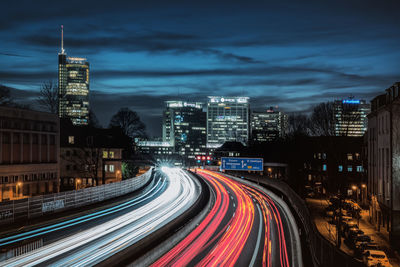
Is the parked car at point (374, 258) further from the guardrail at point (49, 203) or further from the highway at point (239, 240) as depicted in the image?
the guardrail at point (49, 203)

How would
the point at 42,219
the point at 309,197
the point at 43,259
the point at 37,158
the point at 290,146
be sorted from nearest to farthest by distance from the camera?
the point at 43,259
the point at 42,219
the point at 37,158
the point at 309,197
the point at 290,146

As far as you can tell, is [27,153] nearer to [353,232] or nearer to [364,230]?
[353,232]

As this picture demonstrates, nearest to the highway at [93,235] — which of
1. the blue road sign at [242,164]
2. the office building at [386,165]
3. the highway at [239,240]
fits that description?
the highway at [239,240]

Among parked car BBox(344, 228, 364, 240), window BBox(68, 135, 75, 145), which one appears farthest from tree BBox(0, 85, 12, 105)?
parked car BBox(344, 228, 364, 240)

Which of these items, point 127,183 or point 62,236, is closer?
point 62,236

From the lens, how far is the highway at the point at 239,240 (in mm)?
23297

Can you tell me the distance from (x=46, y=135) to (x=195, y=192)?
21.3m

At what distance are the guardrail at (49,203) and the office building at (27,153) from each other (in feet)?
43.3

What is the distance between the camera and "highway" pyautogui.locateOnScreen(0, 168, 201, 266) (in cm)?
1988

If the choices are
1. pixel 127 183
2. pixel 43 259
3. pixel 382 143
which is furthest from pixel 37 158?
pixel 382 143

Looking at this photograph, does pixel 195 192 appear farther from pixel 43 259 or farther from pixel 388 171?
pixel 43 259

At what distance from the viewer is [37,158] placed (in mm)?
50906

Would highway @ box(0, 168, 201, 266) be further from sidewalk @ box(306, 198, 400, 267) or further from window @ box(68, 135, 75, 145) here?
window @ box(68, 135, 75, 145)

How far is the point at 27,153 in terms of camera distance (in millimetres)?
48969
